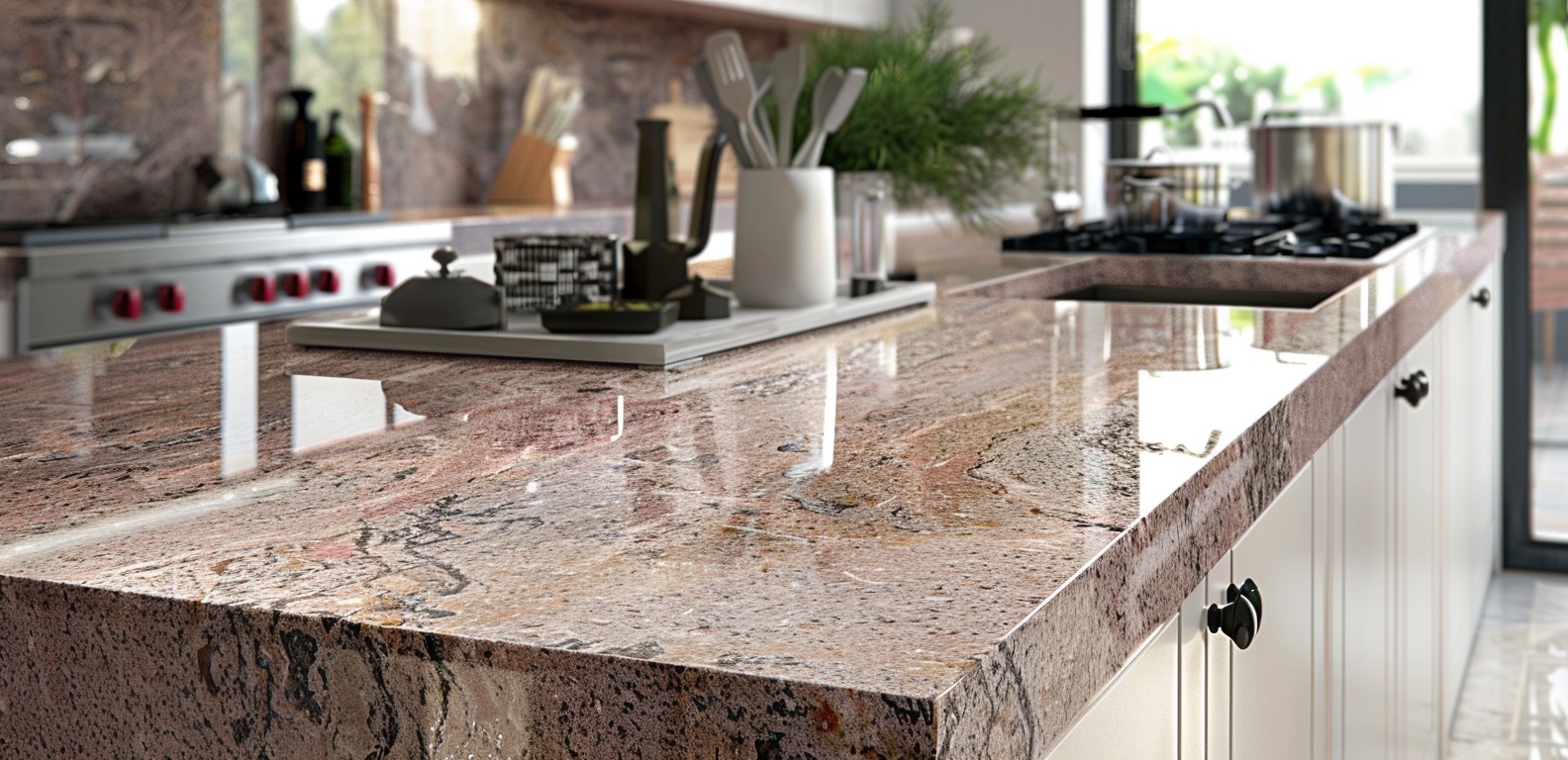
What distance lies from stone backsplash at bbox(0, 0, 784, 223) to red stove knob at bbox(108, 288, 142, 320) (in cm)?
67

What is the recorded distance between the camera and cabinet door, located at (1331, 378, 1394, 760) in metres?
1.34

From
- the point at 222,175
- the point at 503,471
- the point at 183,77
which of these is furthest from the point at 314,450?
the point at 183,77

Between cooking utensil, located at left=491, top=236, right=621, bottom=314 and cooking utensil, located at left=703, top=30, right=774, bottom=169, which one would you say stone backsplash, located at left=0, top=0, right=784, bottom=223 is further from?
cooking utensil, located at left=703, top=30, right=774, bottom=169

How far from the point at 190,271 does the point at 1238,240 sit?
1744 mm

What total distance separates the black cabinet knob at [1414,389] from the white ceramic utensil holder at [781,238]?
2.25 feet

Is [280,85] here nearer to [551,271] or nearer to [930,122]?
[930,122]

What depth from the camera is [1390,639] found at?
5.46ft

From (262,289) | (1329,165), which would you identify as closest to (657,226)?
(262,289)

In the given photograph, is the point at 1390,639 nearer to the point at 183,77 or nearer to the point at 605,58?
the point at 183,77

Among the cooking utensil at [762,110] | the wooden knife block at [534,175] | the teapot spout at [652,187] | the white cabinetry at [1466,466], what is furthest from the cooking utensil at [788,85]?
the wooden knife block at [534,175]

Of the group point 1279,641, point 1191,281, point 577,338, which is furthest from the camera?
point 1191,281

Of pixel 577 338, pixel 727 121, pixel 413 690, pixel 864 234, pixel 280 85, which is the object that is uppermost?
pixel 280 85

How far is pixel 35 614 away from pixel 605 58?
3910 mm

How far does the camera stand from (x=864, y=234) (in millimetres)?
1770
